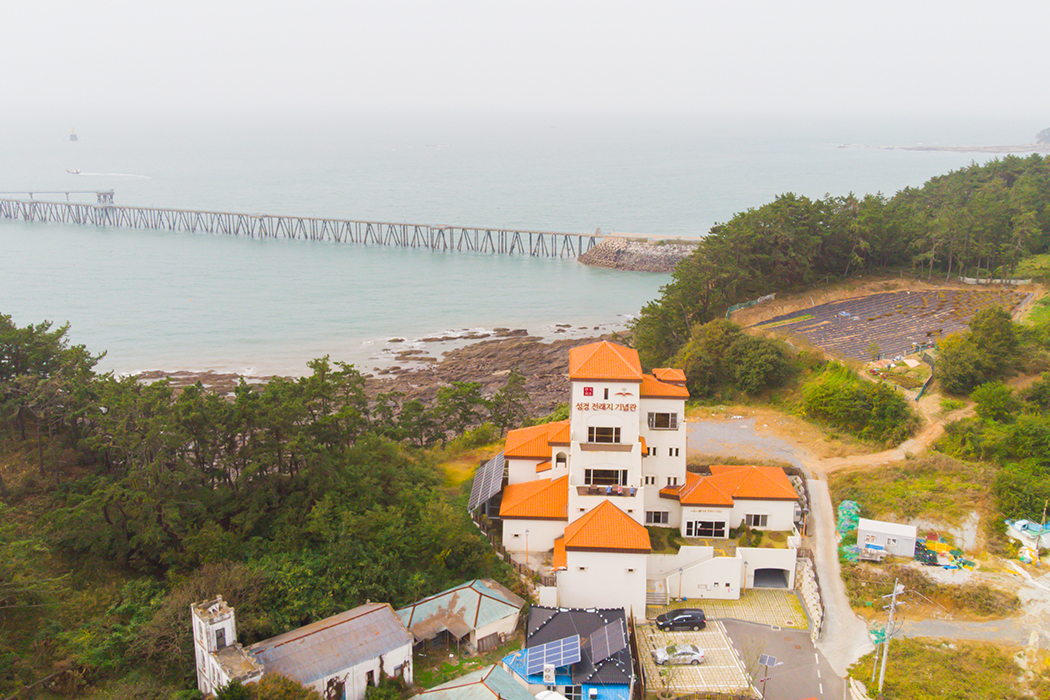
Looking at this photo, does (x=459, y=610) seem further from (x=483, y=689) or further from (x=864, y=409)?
(x=864, y=409)

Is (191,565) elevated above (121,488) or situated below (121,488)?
below

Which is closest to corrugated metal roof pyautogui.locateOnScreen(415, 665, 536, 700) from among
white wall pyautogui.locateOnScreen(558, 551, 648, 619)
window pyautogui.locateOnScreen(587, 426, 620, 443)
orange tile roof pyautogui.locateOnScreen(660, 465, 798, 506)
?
white wall pyautogui.locateOnScreen(558, 551, 648, 619)

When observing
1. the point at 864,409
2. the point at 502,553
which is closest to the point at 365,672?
the point at 502,553

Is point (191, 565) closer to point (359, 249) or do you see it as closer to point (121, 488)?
point (121, 488)

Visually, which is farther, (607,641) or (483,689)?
(607,641)

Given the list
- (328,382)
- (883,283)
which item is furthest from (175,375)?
(883,283)

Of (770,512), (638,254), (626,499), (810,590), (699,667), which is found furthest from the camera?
(638,254)
